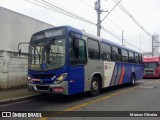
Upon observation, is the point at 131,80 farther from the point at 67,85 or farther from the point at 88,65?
the point at 67,85

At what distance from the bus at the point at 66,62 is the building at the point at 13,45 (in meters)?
3.05

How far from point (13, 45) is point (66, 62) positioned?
23.6 feet

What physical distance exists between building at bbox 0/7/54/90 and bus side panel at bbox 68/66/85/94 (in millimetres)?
4931

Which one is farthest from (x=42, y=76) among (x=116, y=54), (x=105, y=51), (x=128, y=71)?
(x=128, y=71)

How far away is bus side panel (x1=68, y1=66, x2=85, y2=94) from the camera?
29.7ft

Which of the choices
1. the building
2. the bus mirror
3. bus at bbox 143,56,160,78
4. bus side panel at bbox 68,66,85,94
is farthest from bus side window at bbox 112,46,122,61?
bus at bbox 143,56,160,78

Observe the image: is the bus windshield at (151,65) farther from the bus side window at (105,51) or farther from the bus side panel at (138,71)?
the bus side window at (105,51)

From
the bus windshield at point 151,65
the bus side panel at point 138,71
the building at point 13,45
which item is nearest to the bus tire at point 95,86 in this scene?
the building at point 13,45

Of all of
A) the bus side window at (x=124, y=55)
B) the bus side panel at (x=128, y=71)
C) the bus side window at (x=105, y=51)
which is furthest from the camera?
the bus side panel at (x=128, y=71)

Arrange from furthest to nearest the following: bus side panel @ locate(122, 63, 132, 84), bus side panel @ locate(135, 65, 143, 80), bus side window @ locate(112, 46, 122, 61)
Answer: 1. bus side panel @ locate(135, 65, 143, 80)
2. bus side panel @ locate(122, 63, 132, 84)
3. bus side window @ locate(112, 46, 122, 61)

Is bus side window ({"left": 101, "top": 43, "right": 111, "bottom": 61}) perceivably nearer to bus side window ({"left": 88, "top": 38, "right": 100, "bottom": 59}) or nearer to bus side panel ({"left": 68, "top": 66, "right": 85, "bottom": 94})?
bus side window ({"left": 88, "top": 38, "right": 100, "bottom": 59})

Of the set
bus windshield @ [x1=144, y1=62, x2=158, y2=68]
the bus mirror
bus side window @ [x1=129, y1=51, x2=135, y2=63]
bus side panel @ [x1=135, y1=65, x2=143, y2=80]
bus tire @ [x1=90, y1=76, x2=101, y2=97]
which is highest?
the bus mirror

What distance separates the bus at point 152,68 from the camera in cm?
2688

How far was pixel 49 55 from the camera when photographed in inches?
364
